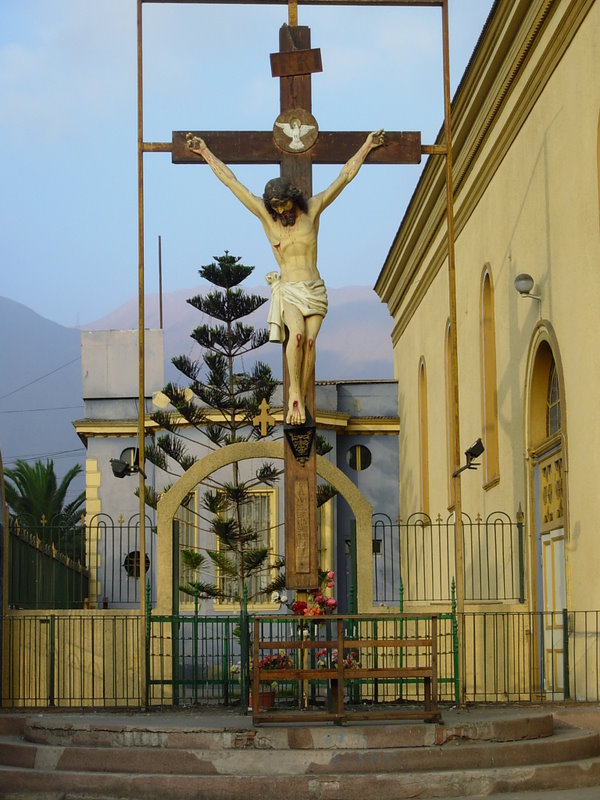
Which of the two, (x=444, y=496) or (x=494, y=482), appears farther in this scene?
(x=444, y=496)

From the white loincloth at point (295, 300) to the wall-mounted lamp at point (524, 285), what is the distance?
4.89 m

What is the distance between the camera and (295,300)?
43.0ft

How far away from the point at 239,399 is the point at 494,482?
712 centimetres

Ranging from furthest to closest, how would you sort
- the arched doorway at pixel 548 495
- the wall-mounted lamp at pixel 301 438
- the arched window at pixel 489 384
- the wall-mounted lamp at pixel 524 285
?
1. the arched window at pixel 489 384
2. the wall-mounted lamp at pixel 524 285
3. the arched doorway at pixel 548 495
4. the wall-mounted lamp at pixel 301 438

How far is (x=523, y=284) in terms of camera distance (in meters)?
17.5

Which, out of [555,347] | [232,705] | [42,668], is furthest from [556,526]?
[42,668]

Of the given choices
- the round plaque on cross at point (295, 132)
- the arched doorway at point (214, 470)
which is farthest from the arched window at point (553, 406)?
the round plaque on cross at point (295, 132)

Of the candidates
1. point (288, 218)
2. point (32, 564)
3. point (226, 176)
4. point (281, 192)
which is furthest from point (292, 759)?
point (32, 564)

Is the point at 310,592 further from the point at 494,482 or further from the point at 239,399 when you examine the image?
the point at 239,399

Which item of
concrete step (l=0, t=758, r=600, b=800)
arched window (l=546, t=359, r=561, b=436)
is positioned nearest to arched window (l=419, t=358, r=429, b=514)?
arched window (l=546, t=359, r=561, b=436)

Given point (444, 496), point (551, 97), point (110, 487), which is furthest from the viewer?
point (110, 487)

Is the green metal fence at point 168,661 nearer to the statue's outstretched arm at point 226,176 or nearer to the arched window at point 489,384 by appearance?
the arched window at point 489,384

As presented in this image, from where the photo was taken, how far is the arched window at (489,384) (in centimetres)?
2098

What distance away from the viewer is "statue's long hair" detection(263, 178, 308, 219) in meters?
12.9
